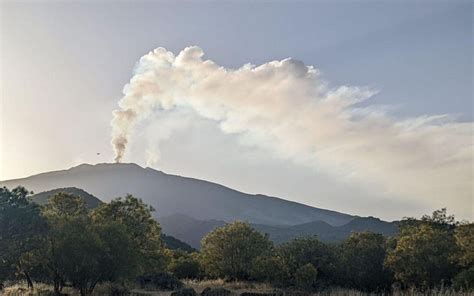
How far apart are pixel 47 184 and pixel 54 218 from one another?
7336 inches

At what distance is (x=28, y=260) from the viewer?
2114 cm

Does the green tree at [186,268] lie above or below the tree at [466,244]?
below

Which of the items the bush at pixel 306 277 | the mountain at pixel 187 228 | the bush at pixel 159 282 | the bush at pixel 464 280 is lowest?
the bush at pixel 159 282

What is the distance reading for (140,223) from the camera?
28.5 m

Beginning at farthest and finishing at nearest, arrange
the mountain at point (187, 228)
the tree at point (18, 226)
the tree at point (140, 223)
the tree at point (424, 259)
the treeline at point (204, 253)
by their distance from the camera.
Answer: the mountain at point (187, 228)
the tree at point (140, 223)
the tree at point (424, 259)
the treeline at point (204, 253)
the tree at point (18, 226)

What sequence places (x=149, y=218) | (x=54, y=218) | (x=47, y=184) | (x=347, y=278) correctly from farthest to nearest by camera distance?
(x=47, y=184)
(x=347, y=278)
(x=149, y=218)
(x=54, y=218)

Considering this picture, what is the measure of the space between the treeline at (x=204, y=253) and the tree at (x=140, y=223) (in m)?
0.06

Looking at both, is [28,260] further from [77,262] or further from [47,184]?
[47,184]

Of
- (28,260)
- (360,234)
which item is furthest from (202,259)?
(28,260)

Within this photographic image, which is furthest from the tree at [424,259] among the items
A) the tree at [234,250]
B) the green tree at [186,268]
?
the green tree at [186,268]

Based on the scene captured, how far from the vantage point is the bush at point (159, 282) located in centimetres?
2809

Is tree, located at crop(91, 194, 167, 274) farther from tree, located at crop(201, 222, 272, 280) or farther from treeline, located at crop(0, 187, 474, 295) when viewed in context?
tree, located at crop(201, 222, 272, 280)

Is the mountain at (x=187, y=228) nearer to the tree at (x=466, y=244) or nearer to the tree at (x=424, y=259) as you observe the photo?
the tree at (x=424, y=259)

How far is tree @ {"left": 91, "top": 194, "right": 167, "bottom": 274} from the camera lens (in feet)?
90.8
